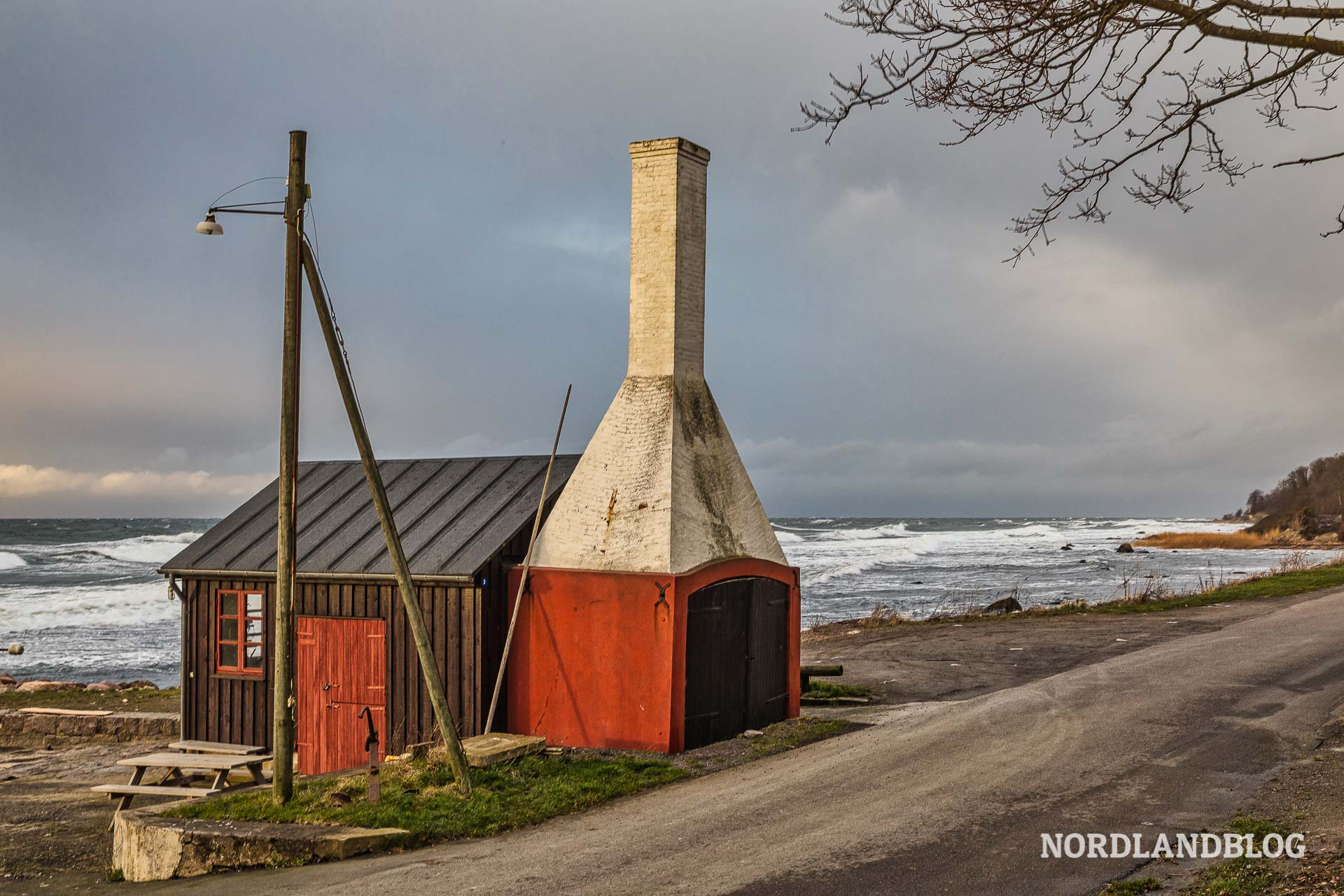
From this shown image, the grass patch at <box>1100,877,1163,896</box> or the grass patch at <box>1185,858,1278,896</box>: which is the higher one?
the grass patch at <box>1185,858,1278,896</box>

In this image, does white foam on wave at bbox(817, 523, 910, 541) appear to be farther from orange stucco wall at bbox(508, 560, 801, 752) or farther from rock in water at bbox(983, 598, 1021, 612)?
orange stucco wall at bbox(508, 560, 801, 752)

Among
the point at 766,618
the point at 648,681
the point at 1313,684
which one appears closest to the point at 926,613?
the point at 1313,684

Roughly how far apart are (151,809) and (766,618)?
273 inches

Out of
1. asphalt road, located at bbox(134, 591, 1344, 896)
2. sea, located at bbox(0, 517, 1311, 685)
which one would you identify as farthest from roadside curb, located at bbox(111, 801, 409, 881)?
sea, located at bbox(0, 517, 1311, 685)

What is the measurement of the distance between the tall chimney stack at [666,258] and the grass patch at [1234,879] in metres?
7.71

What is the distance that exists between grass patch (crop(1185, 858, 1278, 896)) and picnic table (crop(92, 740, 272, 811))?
9291 millimetres

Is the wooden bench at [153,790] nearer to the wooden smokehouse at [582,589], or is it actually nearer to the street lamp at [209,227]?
the wooden smokehouse at [582,589]

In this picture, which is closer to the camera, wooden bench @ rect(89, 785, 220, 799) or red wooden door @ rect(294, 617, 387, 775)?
wooden bench @ rect(89, 785, 220, 799)

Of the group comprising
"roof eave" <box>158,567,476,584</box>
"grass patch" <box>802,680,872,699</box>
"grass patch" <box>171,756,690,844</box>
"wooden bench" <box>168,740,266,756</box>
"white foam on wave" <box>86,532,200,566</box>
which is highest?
"roof eave" <box>158,567,476,584</box>

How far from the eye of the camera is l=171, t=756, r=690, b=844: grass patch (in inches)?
353

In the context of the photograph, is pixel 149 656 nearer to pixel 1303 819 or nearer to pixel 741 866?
pixel 741 866

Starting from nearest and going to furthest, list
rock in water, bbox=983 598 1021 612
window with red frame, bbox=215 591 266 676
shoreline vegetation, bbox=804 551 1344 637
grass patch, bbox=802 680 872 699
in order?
window with red frame, bbox=215 591 266 676, grass patch, bbox=802 680 872 699, shoreline vegetation, bbox=804 551 1344 637, rock in water, bbox=983 598 1021 612

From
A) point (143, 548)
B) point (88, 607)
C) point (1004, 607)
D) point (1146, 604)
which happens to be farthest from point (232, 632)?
point (143, 548)

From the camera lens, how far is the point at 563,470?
1356 cm
